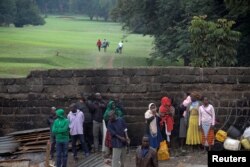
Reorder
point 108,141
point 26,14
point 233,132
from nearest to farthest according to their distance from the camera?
point 108,141
point 233,132
point 26,14

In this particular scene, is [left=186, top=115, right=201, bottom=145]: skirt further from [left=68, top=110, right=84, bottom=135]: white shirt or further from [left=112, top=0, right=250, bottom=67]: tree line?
[left=112, top=0, right=250, bottom=67]: tree line

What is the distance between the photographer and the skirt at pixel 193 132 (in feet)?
37.9

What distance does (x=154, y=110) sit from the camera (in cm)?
1102

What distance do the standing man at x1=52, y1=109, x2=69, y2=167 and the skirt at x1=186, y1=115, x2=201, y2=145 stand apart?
3.02 meters

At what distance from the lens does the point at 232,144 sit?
11.3 meters

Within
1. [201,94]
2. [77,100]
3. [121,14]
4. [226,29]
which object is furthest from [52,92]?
[121,14]

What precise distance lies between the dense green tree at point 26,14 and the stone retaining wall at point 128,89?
205 feet

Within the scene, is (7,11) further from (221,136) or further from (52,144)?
(221,136)

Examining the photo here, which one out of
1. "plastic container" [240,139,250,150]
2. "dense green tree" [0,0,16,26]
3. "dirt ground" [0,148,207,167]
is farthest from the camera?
"dense green tree" [0,0,16,26]

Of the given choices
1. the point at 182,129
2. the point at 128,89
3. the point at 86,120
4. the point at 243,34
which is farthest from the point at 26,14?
the point at 182,129

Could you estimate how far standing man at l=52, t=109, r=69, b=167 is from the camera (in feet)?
33.8

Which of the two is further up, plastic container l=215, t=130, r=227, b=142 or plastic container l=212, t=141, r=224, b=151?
plastic container l=215, t=130, r=227, b=142

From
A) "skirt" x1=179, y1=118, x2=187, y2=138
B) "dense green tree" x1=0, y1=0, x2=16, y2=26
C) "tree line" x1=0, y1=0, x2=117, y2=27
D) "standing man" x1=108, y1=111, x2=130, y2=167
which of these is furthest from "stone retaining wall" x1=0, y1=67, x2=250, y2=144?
"dense green tree" x1=0, y1=0, x2=16, y2=26

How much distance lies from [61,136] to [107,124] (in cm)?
103
